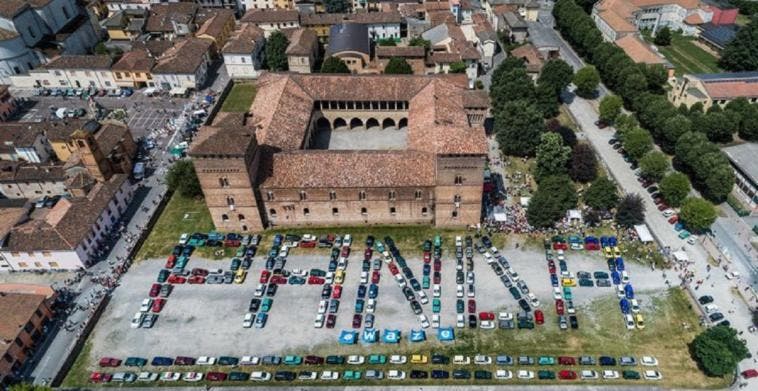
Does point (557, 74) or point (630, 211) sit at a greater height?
point (557, 74)

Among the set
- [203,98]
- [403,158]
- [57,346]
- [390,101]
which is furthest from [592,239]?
[203,98]

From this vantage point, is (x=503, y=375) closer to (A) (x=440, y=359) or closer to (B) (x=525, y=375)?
(B) (x=525, y=375)

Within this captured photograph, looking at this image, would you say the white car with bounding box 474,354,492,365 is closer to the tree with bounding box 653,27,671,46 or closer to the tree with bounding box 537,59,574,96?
the tree with bounding box 537,59,574,96

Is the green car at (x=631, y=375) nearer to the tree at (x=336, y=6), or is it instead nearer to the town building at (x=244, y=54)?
the town building at (x=244, y=54)

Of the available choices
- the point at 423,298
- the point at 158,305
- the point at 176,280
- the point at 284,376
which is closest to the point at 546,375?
the point at 423,298

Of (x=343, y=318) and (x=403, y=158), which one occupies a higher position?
(x=403, y=158)

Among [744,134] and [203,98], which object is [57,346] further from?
[744,134]

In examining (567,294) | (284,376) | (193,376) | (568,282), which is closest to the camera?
(284,376)
